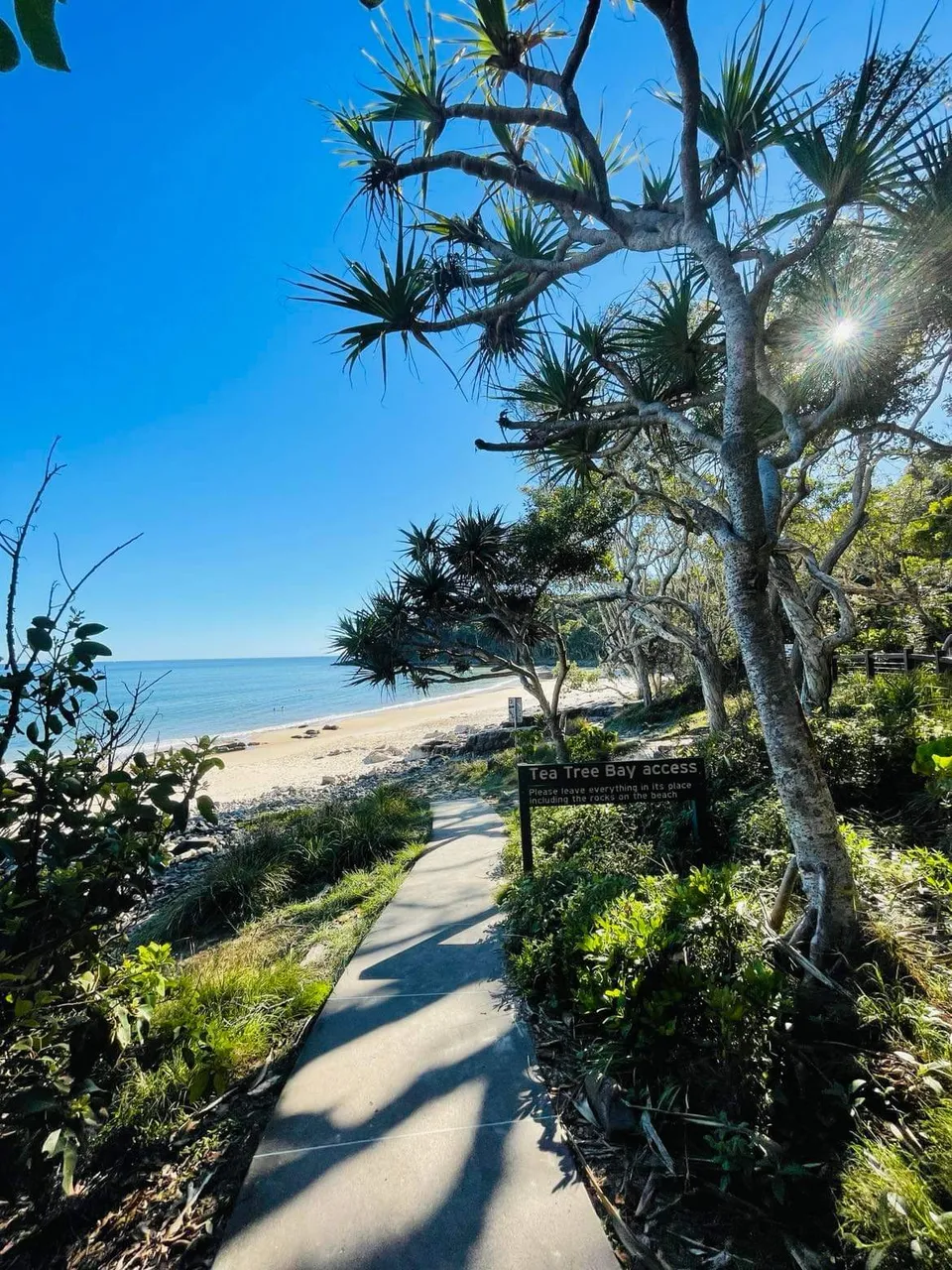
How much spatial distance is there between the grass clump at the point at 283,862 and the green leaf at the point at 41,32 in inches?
228

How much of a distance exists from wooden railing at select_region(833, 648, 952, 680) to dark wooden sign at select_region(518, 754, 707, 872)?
19.3 ft

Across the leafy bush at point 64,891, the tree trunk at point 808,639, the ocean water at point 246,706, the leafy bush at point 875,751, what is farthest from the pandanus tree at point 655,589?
the ocean water at point 246,706

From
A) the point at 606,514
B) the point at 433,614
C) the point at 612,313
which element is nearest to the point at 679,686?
the point at 606,514

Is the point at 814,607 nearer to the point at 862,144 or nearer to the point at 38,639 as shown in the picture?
the point at 862,144

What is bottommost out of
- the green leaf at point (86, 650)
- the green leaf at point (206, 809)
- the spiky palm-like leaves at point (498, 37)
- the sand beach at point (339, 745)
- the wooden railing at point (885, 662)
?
the sand beach at point (339, 745)

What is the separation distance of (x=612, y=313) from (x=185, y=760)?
435 centimetres

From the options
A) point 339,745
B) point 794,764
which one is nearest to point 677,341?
point 794,764

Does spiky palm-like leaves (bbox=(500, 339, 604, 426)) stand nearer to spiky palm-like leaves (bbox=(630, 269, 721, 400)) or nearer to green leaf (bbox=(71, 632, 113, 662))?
spiky palm-like leaves (bbox=(630, 269, 721, 400))

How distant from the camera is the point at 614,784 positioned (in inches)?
165

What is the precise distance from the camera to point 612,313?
406cm

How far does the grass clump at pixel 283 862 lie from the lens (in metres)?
5.16

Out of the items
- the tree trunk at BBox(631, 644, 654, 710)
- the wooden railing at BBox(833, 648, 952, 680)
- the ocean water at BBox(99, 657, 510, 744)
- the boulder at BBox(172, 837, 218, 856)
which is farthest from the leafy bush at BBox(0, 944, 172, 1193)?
the ocean water at BBox(99, 657, 510, 744)

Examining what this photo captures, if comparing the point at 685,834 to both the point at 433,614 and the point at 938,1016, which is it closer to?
the point at 938,1016

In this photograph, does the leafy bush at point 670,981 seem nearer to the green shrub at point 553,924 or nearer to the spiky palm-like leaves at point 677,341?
the green shrub at point 553,924
